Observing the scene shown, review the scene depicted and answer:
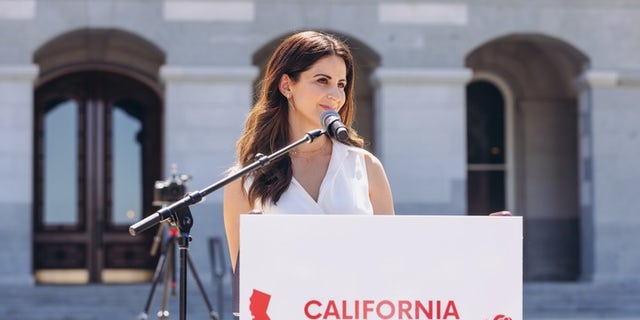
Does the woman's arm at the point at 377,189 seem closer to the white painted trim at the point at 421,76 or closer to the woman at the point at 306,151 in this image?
the woman at the point at 306,151

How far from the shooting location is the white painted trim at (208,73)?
49.6ft

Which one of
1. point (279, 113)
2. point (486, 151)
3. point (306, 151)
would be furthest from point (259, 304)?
point (486, 151)

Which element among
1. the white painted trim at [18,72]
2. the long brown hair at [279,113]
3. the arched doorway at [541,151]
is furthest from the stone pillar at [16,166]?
the long brown hair at [279,113]

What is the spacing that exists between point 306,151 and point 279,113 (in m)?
0.15

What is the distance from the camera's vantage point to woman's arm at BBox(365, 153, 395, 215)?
143 inches

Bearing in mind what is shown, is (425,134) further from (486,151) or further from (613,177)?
(486,151)

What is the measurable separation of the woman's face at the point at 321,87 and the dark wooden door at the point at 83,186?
13355 mm

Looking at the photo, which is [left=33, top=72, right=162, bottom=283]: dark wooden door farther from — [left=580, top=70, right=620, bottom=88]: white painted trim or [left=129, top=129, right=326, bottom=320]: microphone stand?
[left=129, top=129, right=326, bottom=320]: microphone stand

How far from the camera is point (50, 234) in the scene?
1666 cm

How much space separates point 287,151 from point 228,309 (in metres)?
10.9

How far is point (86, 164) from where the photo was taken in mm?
16625

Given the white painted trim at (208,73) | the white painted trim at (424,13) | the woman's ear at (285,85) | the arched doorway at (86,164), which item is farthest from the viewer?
the arched doorway at (86,164)

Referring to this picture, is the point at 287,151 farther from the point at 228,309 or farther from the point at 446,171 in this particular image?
the point at 446,171

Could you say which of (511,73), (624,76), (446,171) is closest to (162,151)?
(446,171)
